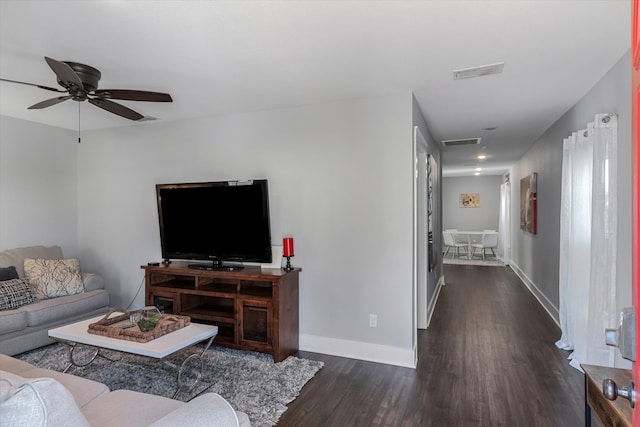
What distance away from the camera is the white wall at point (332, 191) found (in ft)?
10.6

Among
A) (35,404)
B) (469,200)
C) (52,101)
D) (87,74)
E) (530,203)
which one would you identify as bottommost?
(35,404)

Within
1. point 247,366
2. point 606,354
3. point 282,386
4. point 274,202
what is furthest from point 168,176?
point 606,354

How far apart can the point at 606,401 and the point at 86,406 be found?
222 cm

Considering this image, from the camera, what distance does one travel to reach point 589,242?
2.92 m

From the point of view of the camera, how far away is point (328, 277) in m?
3.51

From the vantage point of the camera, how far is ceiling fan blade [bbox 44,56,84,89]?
196 centimetres

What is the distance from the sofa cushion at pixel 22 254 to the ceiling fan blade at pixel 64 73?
250 cm

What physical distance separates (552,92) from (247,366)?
3.72 metres

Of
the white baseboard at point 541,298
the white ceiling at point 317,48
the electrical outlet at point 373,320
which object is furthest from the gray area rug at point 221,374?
the white baseboard at point 541,298

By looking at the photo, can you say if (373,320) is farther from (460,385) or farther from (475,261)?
(475,261)

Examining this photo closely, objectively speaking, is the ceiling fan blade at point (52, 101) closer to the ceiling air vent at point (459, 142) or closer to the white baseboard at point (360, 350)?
the white baseboard at point (360, 350)

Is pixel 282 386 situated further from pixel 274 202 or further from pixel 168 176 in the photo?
pixel 168 176

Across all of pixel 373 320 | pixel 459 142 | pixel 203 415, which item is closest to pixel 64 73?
pixel 203 415

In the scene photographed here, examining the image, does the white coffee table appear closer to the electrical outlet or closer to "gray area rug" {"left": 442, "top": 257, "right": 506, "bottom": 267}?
the electrical outlet
